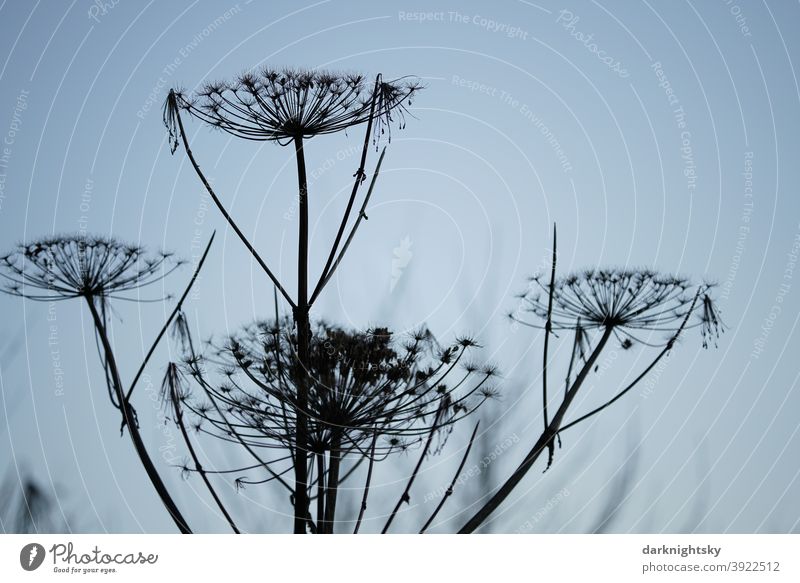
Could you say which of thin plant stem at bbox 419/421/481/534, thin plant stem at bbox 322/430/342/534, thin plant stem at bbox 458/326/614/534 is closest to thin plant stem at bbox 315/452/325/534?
thin plant stem at bbox 322/430/342/534

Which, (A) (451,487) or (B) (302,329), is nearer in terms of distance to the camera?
(B) (302,329)

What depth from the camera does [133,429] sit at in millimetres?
3492

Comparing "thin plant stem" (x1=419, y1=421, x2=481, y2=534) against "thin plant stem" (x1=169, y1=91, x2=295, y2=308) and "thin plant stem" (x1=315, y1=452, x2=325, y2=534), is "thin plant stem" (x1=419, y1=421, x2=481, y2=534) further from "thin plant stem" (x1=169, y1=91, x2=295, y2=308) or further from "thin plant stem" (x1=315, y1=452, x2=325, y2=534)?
"thin plant stem" (x1=169, y1=91, x2=295, y2=308)

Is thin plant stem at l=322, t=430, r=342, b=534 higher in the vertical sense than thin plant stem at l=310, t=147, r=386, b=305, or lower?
lower

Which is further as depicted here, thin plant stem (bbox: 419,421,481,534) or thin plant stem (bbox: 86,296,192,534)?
thin plant stem (bbox: 419,421,481,534)

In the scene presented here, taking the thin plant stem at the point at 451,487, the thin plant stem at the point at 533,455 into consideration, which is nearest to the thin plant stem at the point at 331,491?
the thin plant stem at the point at 451,487

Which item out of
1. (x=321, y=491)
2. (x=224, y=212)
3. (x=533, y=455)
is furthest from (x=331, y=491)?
(x=224, y=212)

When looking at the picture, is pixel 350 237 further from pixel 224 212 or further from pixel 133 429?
pixel 133 429

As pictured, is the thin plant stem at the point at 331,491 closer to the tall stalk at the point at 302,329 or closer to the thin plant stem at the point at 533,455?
the tall stalk at the point at 302,329

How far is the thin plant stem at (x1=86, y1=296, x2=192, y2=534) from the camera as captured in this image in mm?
3422

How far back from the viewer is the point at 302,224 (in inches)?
129
